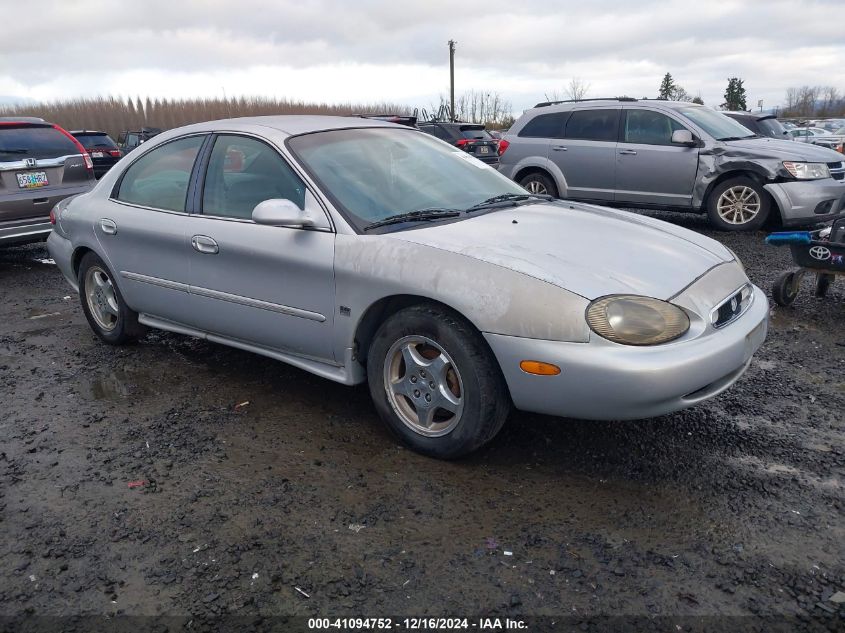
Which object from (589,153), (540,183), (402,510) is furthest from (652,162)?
(402,510)

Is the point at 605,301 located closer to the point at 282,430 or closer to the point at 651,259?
the point at 651,259

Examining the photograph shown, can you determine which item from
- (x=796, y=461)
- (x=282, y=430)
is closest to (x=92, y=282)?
(x=282, y=430)

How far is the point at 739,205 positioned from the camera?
30.4 ft

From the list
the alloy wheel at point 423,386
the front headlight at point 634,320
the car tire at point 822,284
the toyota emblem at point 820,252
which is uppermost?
the front headlight at point 634,320

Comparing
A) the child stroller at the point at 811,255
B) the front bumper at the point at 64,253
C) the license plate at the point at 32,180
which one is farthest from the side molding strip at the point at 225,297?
the license plate at the point at 32,180

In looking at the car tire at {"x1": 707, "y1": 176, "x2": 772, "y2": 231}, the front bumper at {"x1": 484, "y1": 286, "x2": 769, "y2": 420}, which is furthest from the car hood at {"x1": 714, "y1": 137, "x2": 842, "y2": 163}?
the front bumper at {"x1": 484, "y1": 286, "x2": 769, "y2": 420}

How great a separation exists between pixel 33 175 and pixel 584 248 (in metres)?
7.25

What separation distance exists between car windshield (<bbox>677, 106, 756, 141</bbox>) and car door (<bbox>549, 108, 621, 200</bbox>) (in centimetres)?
101

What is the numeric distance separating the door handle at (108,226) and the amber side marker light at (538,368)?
3151 millimetres

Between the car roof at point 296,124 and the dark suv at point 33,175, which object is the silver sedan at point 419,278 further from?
the dark suv at point 33,175

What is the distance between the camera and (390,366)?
3.44 metres

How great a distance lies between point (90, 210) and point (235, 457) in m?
2.54

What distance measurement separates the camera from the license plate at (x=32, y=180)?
808cm

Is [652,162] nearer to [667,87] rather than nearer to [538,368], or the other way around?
[538,368]
